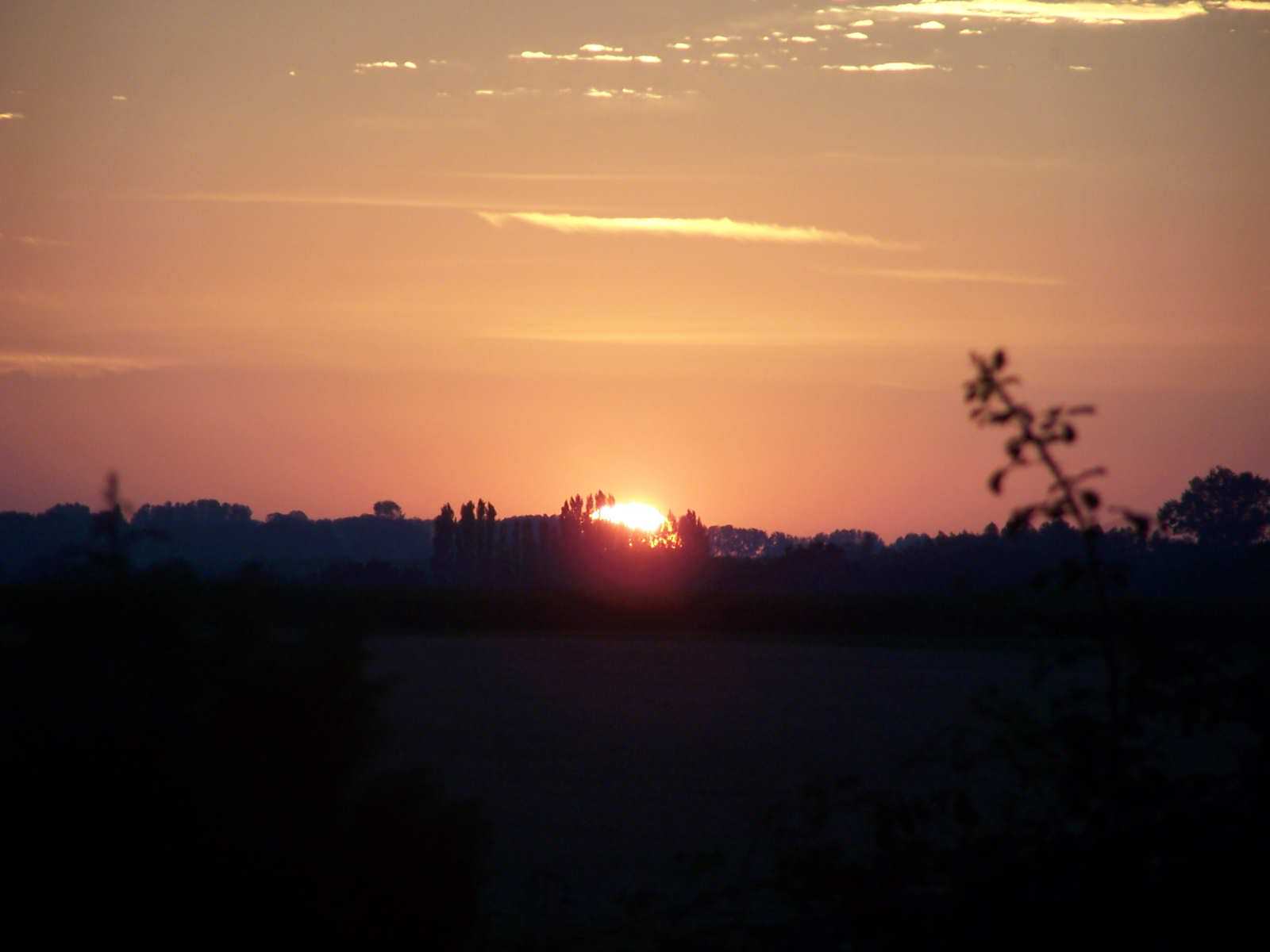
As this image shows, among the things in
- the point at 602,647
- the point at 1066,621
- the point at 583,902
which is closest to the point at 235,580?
the point at 1066,621

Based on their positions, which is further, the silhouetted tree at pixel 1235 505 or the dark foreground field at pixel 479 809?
the silhouetted tree at pixel 1235 505

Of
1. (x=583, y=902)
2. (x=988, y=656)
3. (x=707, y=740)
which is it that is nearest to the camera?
(x=583, y=902)

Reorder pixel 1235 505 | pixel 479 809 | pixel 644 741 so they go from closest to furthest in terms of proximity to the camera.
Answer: pixel 479 809
pixel 644 741
pixel 1235 505

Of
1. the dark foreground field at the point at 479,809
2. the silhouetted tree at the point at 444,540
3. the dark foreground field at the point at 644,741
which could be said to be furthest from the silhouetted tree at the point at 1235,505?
the silhouetted tree at the point at 444,540

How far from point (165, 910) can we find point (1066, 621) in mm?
3913

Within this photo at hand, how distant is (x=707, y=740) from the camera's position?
89.5ft

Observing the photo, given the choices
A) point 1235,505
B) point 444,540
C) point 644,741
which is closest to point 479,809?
point 644,741

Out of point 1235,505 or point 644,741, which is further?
point 1235,505

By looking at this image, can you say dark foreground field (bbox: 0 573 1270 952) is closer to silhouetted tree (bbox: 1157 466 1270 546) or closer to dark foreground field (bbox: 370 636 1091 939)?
dark foreground field (bbox: 370 636 1091 939)

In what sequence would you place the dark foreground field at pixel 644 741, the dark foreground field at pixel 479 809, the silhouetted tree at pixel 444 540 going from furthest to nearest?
the silhouetted tree at pixel 444 540 → the dark foreground field at pixel 644 741 → the dark foreground field at pixel 479 809

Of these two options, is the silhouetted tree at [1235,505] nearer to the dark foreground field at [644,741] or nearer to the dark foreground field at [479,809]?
the dark foreground field at [644,741]

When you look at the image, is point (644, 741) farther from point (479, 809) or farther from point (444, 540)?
point (444, 540)

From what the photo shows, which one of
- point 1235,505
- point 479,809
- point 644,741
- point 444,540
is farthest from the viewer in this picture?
point 444,540

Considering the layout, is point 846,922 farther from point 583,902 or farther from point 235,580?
point 583,902
